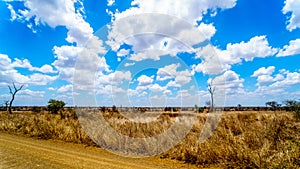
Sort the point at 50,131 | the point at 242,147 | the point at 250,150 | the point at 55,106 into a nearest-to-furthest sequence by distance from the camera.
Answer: the point at 250,150 < the point at 242,147 < the point at 50,131 < the point at 55,106

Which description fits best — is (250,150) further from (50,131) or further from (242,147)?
(50,131)

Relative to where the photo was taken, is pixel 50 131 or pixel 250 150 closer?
pixel 250 150

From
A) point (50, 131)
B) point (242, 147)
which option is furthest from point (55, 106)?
point (242, 147)

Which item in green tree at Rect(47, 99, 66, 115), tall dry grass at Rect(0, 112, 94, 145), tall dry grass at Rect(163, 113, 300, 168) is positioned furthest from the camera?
green tree at Rect(47, 99, 66, 115)

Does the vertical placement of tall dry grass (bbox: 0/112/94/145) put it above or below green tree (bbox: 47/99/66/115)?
below

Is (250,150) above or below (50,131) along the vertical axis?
above

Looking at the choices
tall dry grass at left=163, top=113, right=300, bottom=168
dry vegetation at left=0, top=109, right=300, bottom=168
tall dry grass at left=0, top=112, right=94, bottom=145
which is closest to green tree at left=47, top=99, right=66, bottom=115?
tall dry grass at left=0, top=112, right=94, bottom=145

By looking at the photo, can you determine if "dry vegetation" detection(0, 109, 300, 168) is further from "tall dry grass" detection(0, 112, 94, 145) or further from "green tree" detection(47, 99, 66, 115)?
"green tree" detection(47, 99, 66, 115)

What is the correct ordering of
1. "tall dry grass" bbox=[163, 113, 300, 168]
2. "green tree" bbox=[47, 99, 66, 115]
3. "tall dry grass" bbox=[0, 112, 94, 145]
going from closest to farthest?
1. "tall dry grass" bbox=[163, 113, 300, 168]
2. "tall dry grass" bbox=[0, 112, 94, 145]
3. "green tree" bbox=[47, 99, 66, 115]

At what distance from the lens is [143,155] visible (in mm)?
9375

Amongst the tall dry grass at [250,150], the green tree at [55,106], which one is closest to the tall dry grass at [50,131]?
the tall dry grass at [250,150]

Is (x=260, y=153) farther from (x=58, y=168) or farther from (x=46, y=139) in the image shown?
(x=46, y=139)

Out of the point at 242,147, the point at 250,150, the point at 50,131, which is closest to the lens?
the point at 250,150

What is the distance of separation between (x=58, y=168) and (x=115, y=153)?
11.8ft
